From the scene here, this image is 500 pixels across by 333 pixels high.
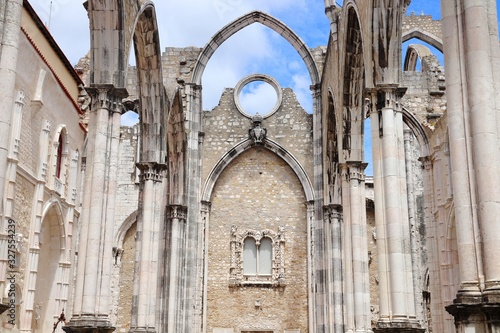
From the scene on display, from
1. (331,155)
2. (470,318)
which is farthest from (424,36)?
(470,318)

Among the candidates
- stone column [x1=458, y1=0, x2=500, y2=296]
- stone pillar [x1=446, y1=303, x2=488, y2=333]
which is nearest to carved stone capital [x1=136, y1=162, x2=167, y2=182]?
stone column [x1=458, y1=0, x2=500, y2=296]

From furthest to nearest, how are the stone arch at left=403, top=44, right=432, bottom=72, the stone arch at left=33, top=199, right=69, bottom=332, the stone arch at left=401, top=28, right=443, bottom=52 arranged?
1. the stone arch at left=401, top=28, right=443, bottom=52
2. the stone arch at left=403, top=44, right=432, bottom=72
3. the stone arch at left=33, top=199, right=69, bottom=332

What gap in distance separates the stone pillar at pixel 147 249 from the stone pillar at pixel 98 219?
3.67m

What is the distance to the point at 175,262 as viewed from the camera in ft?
55.4

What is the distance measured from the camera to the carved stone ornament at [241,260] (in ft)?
63.0

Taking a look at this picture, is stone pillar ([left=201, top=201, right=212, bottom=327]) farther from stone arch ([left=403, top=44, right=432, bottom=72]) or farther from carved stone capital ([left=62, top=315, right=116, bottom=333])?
carved stone capital ([left=62, top=315, right=116, bottom=333])

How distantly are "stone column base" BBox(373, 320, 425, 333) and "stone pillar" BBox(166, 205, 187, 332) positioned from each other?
27.6 ft

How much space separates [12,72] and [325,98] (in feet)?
40.6

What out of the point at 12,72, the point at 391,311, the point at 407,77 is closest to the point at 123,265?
the point at 407,77

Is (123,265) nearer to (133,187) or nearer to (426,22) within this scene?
(133,187)

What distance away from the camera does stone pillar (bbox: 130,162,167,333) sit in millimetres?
13672

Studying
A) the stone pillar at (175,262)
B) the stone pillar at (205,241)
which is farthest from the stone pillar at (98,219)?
the stone pillar at (205,241)

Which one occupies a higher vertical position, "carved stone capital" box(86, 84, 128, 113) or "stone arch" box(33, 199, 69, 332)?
"carved stone capital" box(86, 84, 128, 113)

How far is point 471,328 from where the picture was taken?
227 inches
